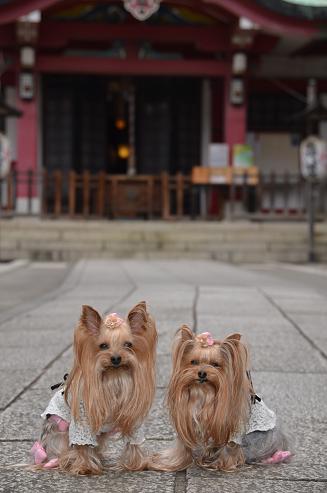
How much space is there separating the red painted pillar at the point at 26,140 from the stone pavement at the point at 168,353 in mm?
5704

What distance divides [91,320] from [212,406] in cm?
54

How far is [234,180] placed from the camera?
53.2 ft

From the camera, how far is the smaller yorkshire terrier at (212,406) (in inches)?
100

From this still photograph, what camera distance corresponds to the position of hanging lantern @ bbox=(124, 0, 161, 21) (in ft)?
50.1

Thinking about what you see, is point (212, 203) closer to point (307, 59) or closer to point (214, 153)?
point (214, 153)

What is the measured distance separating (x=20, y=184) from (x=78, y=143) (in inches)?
82.4

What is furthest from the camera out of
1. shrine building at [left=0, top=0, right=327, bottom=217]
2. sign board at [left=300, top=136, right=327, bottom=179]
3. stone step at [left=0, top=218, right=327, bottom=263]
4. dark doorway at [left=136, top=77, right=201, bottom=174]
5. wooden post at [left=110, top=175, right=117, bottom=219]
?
dark doorway at [left=136, top=77, right=201, bottom=174]

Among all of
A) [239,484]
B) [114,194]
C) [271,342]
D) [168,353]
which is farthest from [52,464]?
[114,194]

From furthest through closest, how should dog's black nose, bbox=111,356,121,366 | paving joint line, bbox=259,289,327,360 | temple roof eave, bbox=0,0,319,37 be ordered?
temple roof eave, bbox=0,0,319,37 → paving joint line, bbox=259,289,327,360 → dog's black nose, bbox=111,356,121,366

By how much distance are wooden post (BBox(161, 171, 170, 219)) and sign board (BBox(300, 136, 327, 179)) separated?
9.52 ft

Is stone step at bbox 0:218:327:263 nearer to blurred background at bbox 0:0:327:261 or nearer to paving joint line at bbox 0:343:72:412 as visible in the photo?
blurred background at bbox 0:0:327:261

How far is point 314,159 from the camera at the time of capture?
14.7 meters

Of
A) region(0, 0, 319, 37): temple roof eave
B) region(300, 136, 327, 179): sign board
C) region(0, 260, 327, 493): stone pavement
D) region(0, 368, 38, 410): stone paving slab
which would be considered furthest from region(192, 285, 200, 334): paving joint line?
region(0, 0, 319, 37): temple roof eave

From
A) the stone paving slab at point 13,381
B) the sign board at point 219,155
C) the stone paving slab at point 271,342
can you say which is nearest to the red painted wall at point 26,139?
the sign board at point 219,155
